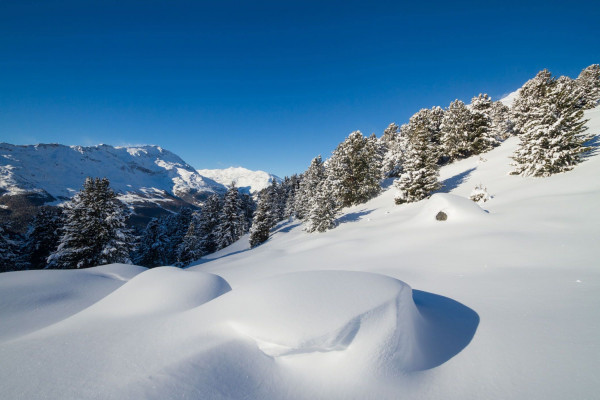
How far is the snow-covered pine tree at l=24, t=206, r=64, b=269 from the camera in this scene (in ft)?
72.1

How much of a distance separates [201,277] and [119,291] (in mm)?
1508

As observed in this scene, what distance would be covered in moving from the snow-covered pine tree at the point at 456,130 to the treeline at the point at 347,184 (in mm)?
116

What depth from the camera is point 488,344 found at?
10.1ft

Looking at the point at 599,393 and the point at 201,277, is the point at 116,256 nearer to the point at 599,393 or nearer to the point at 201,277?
the point at 201,277

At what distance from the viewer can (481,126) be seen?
2862 cm

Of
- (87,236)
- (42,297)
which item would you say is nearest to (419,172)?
(42,297)

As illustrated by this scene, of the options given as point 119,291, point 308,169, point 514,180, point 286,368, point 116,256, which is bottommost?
point 116,256

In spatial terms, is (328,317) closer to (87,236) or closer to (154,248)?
(87,236)

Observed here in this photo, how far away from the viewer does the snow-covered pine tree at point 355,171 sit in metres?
29.7

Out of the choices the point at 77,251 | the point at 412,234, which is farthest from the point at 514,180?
the point at 77,251

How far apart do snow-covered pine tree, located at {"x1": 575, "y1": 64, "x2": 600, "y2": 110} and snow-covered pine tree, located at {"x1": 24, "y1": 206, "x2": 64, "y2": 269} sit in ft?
213

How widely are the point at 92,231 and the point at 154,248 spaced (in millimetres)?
25835

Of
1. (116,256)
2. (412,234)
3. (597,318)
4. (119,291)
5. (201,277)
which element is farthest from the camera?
(116,256)

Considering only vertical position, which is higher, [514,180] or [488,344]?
[514,180]
